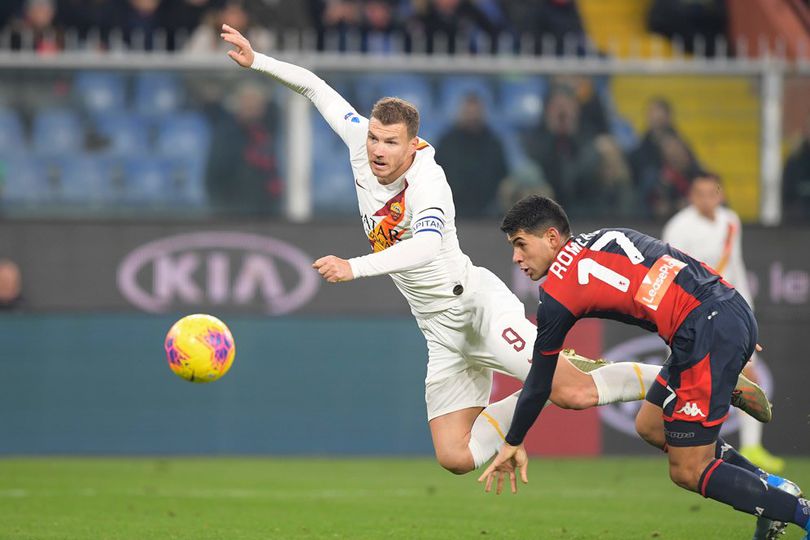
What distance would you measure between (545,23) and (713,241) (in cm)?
493

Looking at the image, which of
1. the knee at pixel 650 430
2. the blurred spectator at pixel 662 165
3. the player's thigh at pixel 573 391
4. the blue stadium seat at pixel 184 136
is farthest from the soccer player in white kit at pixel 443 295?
the blurred spectator at pixel 662 165

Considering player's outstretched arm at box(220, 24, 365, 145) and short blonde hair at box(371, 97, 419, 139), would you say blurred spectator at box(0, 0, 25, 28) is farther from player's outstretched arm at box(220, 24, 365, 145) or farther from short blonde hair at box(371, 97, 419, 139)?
short blonde hair at box(371, 97, 419, 139)

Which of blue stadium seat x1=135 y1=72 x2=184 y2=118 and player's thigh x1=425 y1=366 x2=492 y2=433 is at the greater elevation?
blue stadium seat x1=135 y1=72 x2=184 y2=118

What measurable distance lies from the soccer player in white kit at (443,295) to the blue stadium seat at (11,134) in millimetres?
5393

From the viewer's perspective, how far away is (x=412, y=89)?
13.9m

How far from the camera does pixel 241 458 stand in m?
13.7

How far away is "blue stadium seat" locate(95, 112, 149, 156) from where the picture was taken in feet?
44.6

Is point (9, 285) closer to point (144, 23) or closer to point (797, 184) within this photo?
point (144, 23)

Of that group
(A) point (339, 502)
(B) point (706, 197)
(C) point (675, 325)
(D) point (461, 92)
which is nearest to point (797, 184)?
(B) point (706, 197)

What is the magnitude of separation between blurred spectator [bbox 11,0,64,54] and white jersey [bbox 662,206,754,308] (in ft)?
22.2

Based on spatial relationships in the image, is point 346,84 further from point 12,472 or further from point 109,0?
point 12,472

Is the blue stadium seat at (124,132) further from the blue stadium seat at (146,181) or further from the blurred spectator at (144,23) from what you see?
the blurred spectator at (144,23)

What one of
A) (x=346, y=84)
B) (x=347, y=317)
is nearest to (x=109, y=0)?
(x=346, y=84)

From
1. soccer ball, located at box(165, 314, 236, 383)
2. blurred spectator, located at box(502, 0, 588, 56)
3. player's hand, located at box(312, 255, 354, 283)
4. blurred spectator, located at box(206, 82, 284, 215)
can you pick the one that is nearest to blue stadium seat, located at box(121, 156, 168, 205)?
blurred spectator, located at box(206, 82, 284, 215)
